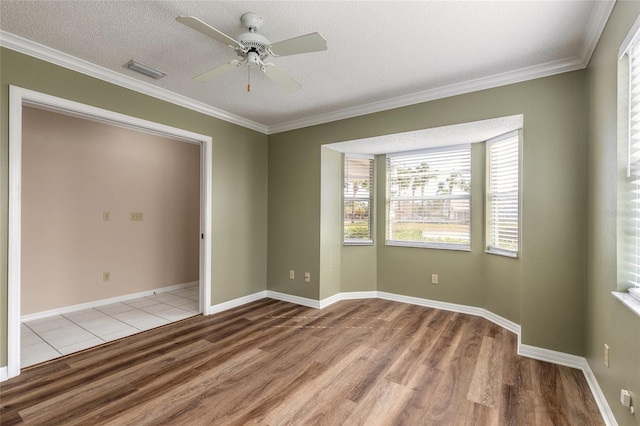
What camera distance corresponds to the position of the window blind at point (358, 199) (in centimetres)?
452

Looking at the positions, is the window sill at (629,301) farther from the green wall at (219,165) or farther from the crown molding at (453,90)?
the green wall at (219,165)

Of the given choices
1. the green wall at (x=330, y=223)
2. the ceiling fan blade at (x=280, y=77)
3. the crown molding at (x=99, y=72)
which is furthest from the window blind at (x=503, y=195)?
the crown molding at (x=99, y=72)

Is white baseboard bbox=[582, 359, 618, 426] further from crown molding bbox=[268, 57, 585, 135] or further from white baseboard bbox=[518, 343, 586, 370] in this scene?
crown molding bbox=[268, 57, 585, 135]

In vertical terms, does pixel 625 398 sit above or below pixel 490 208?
below

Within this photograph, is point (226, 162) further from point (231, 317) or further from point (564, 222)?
point (564, 222)

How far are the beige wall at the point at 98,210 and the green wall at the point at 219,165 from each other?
1.55 meters

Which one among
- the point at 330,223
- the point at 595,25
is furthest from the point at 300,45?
the point at 330,223

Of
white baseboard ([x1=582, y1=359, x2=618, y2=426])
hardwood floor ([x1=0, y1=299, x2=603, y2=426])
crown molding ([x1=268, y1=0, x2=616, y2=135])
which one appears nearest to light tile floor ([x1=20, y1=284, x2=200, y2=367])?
hardwood floor ([x1=0, y1=299, x2=603, y2=426])

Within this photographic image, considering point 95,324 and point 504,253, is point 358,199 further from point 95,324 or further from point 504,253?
point 95,324

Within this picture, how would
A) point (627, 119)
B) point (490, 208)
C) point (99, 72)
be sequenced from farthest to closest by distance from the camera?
1. point (490, 208)
2. point (99, 72)
3. point (627, 119)

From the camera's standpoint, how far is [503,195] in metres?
3.39

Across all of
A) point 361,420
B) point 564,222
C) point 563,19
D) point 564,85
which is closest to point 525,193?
point 564,222

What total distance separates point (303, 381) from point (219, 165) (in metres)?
2.77

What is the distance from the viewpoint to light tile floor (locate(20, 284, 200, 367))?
9.10 ft
